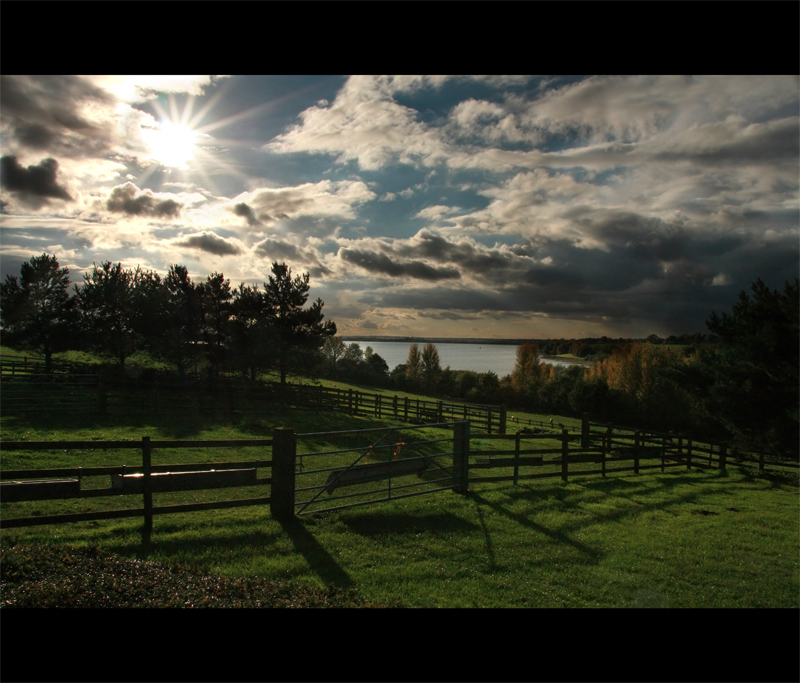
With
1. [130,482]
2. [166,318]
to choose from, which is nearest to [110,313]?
[166,318]

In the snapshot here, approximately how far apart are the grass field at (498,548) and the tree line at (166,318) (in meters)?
20.8

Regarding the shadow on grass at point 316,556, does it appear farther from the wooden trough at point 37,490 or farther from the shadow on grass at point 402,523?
the wooden trough at point 37,490

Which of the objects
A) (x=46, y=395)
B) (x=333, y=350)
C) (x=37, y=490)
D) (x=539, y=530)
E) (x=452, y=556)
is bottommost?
(x=539, y=530)

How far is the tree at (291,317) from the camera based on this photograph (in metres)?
28.6

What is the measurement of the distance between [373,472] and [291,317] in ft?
72.8

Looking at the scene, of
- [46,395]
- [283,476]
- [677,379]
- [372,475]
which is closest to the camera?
[283,476]

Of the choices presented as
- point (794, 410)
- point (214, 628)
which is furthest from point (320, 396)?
point (214, 628)

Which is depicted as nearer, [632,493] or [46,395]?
[632,493]

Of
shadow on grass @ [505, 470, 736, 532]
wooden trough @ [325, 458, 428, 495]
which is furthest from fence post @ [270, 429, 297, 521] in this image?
shadow on grass @ [505, 470, 736, 532]

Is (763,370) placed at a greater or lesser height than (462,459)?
greater

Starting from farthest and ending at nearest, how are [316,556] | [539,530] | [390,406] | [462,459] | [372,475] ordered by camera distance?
[390,406]
[462,459]
[372,475]
[539,530]
[316,556]

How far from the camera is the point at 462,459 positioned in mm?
9094

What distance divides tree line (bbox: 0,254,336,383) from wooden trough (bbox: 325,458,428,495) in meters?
20.7

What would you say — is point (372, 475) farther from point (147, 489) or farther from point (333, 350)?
point (333, 350)
